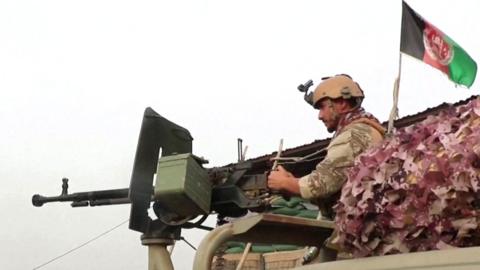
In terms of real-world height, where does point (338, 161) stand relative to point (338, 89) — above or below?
below

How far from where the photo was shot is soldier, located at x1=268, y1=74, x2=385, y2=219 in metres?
3.26

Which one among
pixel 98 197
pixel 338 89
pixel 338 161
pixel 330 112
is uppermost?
pixel 338 89

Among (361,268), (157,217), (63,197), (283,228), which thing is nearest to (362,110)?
(283,228)

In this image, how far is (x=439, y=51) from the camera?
318 inches

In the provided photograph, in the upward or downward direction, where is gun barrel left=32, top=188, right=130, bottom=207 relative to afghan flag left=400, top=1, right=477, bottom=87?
downward

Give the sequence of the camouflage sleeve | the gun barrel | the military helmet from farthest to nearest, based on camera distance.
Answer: the gun barrel → the military helmet → the camouflage sleeve

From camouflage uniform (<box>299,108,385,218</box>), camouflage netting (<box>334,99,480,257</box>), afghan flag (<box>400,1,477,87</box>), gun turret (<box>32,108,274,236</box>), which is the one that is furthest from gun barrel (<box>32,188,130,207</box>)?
afghan flag (<box>400,1,477,87</box>)

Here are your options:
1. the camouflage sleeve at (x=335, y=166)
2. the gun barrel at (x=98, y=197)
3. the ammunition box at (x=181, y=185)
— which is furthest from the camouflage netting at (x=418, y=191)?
the gun barrel at (x=98, y=197)

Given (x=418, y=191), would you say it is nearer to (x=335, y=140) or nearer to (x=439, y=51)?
(x=335, y=140)

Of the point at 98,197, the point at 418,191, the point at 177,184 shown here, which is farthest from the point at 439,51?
the point at 418,191

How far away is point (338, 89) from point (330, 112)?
0.13 metres

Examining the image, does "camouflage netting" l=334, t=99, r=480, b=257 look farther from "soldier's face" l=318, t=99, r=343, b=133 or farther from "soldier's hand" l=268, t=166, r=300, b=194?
"soldier's face" l=318, t=99, r=343, b=133

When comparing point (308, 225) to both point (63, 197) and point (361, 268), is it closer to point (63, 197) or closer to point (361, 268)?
point (361, 268)

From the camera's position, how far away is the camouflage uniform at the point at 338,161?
10.7 ft
